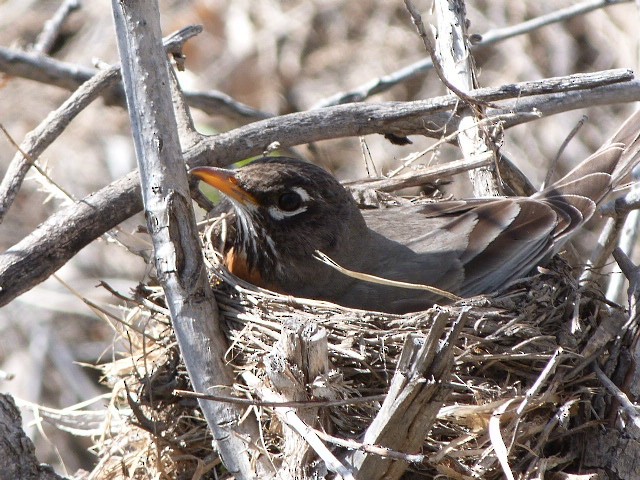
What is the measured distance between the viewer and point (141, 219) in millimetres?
7469

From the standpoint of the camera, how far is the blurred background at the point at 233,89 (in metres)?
7.36

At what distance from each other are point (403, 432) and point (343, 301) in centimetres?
150

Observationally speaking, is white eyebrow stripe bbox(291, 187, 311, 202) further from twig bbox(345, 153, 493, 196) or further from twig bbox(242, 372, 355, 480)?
twig bbox(242, 372, 355, 480)

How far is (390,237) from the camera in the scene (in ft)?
15.7

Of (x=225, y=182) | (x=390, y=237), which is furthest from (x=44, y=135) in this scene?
(x=390, y=237)

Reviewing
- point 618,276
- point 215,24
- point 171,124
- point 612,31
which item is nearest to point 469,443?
point 171,124

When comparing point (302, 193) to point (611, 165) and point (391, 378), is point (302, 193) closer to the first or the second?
point (391, 378)

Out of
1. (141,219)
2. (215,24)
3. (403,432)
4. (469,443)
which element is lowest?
(469,443)

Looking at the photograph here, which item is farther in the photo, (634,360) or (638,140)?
(638,140)

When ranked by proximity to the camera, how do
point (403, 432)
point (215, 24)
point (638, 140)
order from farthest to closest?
point (215, 24) < point (638, 140) < point (403, 432)

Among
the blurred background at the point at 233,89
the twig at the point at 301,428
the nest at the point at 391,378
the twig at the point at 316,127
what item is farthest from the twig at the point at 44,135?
the blurred background at the point at 233,89

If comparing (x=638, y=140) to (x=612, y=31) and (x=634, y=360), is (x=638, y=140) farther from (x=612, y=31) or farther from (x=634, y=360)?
(x=612, y=31)

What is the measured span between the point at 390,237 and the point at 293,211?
1.99ft

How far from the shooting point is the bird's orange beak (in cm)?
404
